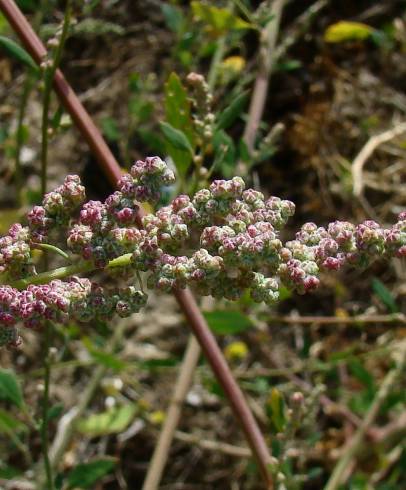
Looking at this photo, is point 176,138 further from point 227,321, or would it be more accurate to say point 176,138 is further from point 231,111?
point 227,321

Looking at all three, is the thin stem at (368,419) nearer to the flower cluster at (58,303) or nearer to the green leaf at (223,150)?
the green leaf at (223,150)

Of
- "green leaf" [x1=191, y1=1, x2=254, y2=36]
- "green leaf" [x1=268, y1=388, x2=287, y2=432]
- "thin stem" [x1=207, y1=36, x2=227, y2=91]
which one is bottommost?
"green leaf" [x1=268, y1=388, x2=287, y2=432]

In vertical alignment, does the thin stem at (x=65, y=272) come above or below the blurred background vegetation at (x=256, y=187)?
below

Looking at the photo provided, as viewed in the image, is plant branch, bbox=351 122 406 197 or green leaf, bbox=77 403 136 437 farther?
plant branch, bbox=351 122 406 197

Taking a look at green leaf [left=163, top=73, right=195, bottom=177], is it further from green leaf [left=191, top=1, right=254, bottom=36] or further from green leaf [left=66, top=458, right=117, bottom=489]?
green leaf [left=66, top=458, right=117, bottom=489]

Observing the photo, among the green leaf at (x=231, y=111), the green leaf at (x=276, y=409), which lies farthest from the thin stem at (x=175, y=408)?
Answer: the green leaf at (x=231, y=111)

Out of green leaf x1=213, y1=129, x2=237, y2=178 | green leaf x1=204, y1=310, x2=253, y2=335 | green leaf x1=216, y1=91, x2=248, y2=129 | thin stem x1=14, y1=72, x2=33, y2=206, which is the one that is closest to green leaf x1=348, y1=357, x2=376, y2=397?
green leaf x1=204, y1=310, x2=253, y2=335
